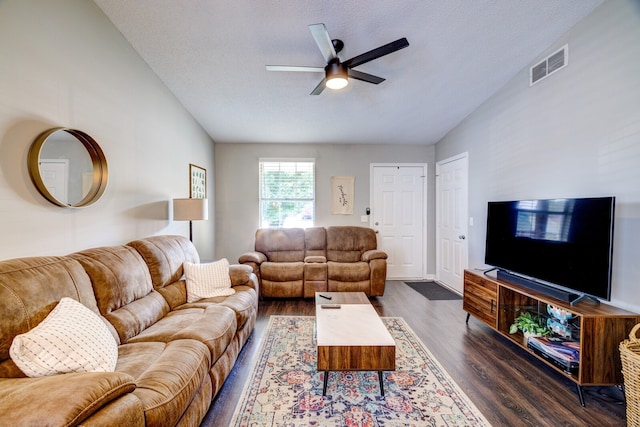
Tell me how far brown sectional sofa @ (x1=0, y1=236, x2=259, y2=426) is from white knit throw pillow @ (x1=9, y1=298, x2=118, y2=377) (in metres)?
0.07

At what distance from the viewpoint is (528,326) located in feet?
7.75

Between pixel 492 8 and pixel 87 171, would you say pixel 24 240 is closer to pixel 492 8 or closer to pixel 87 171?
pixel 87 171

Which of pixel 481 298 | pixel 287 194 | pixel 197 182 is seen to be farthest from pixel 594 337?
pixel 197 182

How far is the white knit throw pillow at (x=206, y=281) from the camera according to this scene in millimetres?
2580

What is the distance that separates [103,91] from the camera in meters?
2.27

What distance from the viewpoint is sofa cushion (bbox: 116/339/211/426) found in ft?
3.98

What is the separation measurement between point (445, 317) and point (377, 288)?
36.8 inches

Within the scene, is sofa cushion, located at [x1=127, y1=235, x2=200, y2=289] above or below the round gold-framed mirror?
below

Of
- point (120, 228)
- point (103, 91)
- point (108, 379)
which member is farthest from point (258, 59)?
point (108, 379)

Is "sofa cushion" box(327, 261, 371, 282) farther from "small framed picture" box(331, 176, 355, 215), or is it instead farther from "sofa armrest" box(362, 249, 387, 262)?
"small framed picture" box(331, 176, 355, 215)

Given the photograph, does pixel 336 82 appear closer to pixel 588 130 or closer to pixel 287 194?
pixel 588 130

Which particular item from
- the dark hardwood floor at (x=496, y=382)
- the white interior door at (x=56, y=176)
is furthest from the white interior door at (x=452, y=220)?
the white interior door at (x=56, y=176)

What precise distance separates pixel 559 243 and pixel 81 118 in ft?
12.9

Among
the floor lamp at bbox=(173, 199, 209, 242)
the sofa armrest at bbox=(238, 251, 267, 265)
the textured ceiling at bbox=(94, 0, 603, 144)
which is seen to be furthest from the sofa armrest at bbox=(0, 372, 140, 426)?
the sofa armrest at bbox=(238, 251, 267, 265)
